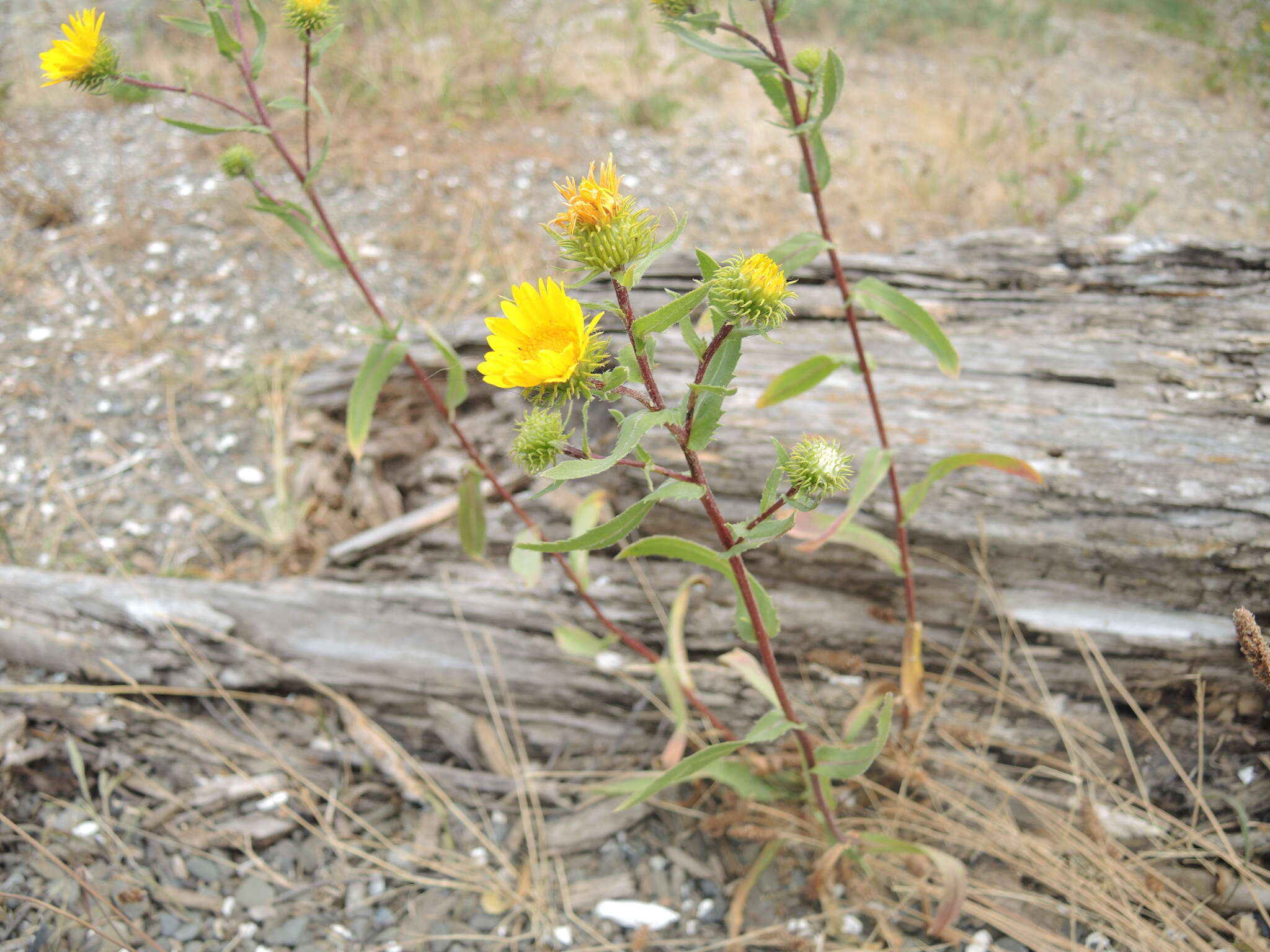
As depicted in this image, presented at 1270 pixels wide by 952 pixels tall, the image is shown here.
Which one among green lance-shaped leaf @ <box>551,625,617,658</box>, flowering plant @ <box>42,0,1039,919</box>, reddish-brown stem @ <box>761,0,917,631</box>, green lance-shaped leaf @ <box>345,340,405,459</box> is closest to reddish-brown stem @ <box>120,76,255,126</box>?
flowering plant @ <box>42,0,1039,919</box>

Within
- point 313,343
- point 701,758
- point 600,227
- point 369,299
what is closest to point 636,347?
point 600,227

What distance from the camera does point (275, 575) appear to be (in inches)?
119

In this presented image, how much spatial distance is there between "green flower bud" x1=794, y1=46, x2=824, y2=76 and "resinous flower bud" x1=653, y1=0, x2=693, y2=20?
28 centimetres

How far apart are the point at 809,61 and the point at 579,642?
1634mm

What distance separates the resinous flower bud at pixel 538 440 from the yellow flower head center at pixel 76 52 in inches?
57.5

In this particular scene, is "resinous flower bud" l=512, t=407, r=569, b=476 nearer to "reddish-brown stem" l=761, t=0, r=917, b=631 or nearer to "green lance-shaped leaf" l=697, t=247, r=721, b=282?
"green lance-shaped leaf" l=697, t=247, r=721, b=282

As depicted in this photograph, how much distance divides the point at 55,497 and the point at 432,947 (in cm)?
248

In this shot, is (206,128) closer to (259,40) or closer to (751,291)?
(259,40)

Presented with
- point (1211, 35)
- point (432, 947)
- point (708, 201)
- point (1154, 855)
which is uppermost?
point (1211, 35)

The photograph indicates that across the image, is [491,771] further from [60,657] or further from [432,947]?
[60,657]

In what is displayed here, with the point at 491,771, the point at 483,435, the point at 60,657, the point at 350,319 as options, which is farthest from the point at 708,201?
the point at 60,657

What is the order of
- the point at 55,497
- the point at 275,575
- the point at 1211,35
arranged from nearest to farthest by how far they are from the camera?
the point at 275,575, the point at 55,497, the point at 1211,35

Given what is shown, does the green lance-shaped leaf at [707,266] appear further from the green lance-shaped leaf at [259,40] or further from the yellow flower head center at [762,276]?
the green lance-shaped leaf at [259,40]

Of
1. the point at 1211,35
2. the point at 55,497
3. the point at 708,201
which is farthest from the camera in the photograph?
the point at 1211,35
